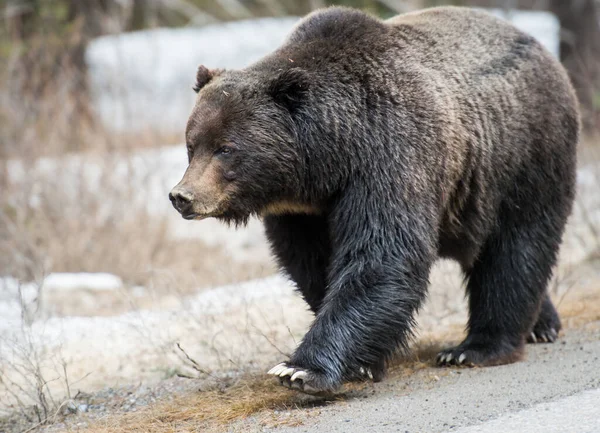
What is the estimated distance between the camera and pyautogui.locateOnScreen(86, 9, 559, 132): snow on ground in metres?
14.8

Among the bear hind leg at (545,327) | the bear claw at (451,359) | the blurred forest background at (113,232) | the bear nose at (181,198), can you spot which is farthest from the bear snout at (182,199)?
the bear hind leg at (545,327)

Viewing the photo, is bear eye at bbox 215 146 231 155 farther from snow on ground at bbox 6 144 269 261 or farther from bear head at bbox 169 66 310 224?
snow on ground at bbox 6 144 269 261

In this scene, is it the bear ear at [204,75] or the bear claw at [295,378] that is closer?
the bear claw at [295,378]

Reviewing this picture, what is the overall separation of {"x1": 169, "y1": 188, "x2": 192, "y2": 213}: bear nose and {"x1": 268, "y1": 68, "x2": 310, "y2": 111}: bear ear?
3.02ft

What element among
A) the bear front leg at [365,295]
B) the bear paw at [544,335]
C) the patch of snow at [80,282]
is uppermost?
the bear front leg at [365,295]

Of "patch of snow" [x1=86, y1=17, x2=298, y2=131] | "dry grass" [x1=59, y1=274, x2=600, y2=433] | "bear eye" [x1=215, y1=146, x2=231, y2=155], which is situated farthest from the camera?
"patch of snow" [x1=86, y1=17, x2=298, y2=131]

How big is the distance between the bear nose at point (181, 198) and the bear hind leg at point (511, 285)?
2.40 metres

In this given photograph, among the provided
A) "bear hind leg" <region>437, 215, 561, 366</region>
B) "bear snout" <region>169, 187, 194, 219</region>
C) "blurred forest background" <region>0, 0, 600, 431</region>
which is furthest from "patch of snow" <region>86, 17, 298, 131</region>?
"bear snout" <region>169, 187, 194, 219</region>

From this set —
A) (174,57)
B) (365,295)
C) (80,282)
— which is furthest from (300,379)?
(174,57)

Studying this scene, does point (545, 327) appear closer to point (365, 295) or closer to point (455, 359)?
point (455, 359)

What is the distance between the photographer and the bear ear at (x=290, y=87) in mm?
5758

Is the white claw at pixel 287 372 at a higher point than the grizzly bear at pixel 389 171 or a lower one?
lower

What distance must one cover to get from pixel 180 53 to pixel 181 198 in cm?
1497

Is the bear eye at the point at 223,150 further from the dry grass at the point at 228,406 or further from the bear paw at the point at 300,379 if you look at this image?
the dry grass at the point at 228,406
